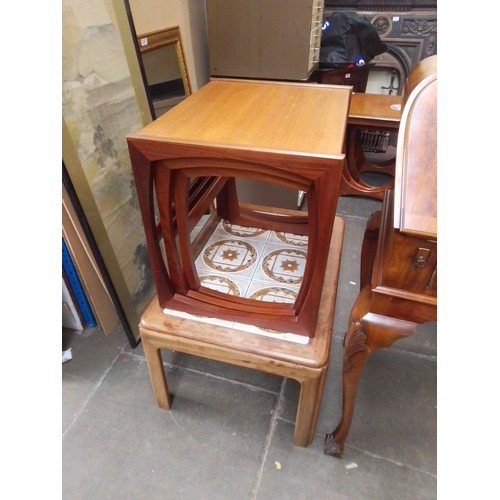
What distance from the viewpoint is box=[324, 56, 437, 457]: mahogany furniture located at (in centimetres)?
54

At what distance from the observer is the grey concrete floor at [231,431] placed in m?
0.94

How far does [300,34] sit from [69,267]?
53.8 inches

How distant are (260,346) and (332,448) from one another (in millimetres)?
441

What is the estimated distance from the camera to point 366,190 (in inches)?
87.0

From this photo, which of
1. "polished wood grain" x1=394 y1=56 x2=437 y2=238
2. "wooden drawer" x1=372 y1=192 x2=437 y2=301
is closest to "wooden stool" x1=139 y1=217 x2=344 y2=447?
"wooden drawer" x1=372 y1=192 x2=437 y2=301

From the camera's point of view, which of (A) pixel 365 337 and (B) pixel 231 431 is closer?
(A) pixel 365 337

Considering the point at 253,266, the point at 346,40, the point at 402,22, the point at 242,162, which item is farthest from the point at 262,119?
the point at 402,22

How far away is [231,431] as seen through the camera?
106cm

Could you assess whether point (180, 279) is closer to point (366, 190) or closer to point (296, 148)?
point (296, 148)

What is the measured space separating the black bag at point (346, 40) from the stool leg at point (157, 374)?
2.12m

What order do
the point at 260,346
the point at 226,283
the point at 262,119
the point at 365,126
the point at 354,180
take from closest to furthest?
the point at 262,119, the point at 260,346, the point at 226,283, the point at 365,126, the point at 354,180

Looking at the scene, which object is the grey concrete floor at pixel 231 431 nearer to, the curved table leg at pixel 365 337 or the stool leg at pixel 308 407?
the stool leg at pixel 308 407

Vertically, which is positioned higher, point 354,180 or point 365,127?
point 365,127

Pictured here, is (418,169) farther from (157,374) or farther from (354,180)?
(354,180)
